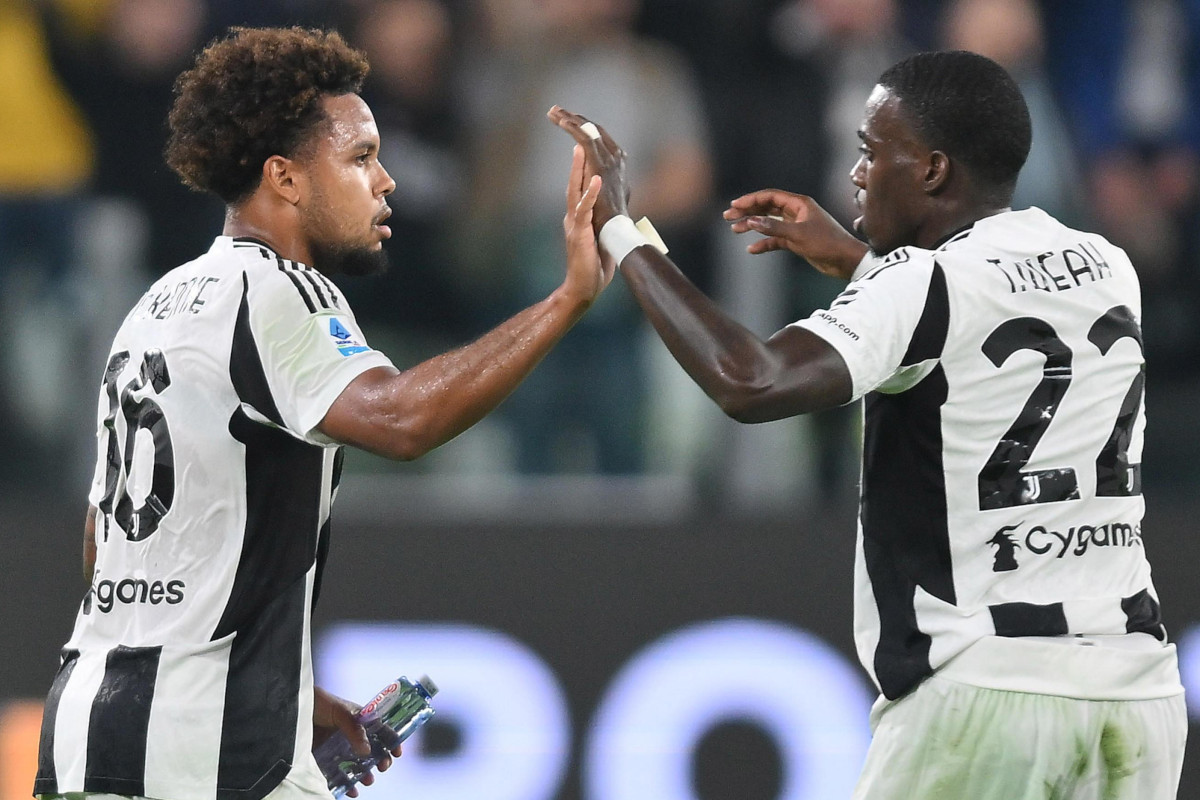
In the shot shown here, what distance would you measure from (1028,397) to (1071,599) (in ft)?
1.44

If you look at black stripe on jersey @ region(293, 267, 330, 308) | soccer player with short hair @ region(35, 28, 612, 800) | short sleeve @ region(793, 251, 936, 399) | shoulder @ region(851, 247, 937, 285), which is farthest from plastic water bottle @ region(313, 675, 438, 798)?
shoulder @ region(851, 247, 937, 285)

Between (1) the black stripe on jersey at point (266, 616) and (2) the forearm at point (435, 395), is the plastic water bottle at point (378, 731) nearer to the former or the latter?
(1) the black stripe on jersey at point (266, 616)

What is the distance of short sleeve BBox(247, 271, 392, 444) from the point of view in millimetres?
3434

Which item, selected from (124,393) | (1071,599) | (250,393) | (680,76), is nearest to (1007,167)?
(1071,599)

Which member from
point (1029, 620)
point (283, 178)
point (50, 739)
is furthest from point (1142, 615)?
point (50, 739)

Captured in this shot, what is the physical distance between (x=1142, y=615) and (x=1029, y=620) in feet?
0.99

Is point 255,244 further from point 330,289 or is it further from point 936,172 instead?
point 936,172

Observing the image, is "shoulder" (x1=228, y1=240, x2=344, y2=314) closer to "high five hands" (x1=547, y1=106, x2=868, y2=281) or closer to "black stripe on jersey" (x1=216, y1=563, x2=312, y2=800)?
"black stripe on jersey" (x1=216, y1=563, x2=312, y2=800)

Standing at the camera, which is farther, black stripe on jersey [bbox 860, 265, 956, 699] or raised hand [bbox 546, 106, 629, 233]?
raised hand [bbox 546, 106, 629, 233]

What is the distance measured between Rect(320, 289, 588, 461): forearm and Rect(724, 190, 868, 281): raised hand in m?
1.23

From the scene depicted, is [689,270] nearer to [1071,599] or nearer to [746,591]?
[746,591]

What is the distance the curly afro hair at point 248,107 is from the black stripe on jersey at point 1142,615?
2.08 meters

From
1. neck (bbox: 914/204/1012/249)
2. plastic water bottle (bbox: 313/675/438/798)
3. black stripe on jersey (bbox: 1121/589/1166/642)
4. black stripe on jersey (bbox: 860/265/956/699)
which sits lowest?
plastic water bottle (bbox: 313/675/438/798)

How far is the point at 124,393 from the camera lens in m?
3.69
